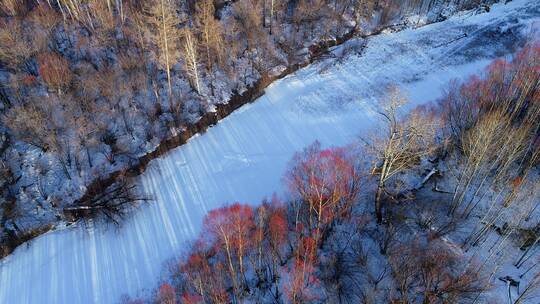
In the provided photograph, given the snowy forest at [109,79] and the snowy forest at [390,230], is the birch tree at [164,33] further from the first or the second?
the snowy forest at [390,230]

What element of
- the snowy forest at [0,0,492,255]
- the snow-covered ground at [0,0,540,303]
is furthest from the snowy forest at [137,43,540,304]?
the snowy forest at [0,0,492,255]

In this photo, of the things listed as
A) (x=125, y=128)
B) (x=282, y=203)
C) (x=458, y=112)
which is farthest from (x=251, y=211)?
(x=458, y=112)

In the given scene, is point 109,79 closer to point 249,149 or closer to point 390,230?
point 249,149

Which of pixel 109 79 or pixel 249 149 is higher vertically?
pixel 109 79

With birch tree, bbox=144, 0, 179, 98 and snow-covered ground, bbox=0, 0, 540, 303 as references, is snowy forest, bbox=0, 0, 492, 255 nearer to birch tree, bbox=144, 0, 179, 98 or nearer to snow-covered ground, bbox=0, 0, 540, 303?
birch tree, bbox=144, 0, 179, 98

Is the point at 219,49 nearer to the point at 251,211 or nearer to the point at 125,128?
the point at 125,128

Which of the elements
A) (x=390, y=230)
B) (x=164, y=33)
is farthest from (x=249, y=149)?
(x=390, y=230)

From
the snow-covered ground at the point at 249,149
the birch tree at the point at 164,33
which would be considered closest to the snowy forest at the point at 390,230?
the snow-covered ground at the point at 249,149

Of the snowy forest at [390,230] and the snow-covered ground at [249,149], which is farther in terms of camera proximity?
the snow-covered ground at [249,149]

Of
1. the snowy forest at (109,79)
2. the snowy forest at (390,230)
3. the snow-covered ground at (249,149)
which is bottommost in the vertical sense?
the snowy forest at (390,230)
